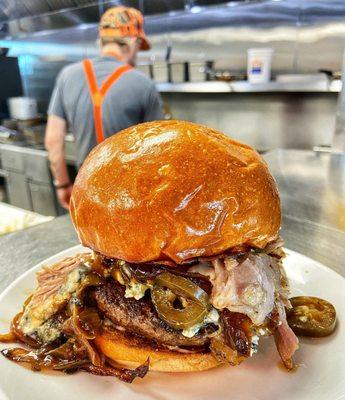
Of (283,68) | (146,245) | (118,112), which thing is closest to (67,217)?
(118,112)

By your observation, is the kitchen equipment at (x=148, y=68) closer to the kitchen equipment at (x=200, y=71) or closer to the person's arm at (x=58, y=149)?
the kitchen equipment at (x=200, y=71)

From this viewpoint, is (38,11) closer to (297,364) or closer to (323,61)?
(323,61)

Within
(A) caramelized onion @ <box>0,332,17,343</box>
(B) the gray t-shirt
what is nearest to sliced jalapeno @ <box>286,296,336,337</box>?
(A) caramelized onion @ <box>0,332,17,343</box>

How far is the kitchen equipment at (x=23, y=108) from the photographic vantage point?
617 cm

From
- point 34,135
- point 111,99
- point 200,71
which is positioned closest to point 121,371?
point 111,99

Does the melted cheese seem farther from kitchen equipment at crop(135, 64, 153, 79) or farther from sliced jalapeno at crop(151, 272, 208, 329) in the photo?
kitchen equipment at crop(135, 64, 153, 79)

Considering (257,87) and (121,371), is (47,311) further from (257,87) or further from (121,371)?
(257,87)

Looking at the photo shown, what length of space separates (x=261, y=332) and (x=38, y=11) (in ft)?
20.7

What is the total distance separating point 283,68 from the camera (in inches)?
163

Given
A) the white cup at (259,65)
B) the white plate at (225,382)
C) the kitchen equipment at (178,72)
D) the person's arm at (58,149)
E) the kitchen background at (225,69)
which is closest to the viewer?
the white plate at (225,382)

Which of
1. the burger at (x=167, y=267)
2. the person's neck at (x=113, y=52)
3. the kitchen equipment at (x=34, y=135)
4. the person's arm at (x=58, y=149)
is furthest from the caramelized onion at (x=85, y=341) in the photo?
the kitchen equipment at (x=34, y=135)

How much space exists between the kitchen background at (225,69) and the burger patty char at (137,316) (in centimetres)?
299

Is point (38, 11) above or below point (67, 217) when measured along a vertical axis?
above

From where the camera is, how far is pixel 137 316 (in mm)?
957
